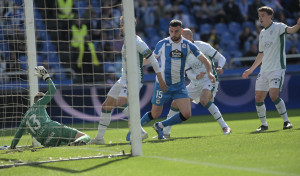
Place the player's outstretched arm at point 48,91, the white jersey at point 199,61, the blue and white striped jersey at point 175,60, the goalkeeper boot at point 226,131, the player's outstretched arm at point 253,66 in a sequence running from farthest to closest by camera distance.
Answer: the white jersey at point 199,61
the player's outstretched arm at point 253,66
the goalkeeper boot at point 226,131
the blue and white striped jersey at point 175,60
the player's outstretched arm at point 48,91

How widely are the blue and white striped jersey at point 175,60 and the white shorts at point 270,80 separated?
6.11 ft

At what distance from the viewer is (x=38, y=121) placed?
9695 millimetres

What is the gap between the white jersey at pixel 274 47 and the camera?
35.1 feet

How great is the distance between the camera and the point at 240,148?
7.58 m

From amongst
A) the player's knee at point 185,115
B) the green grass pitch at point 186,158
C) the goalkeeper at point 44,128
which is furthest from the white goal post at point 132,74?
the goalkeeper at point 44,128

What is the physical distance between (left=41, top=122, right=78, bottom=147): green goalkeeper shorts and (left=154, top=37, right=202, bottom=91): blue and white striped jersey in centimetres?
191

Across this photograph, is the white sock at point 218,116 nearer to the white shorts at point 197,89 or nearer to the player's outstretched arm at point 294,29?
the white shorts at point 197,89

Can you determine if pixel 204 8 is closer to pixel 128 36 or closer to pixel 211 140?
pixel 211 140

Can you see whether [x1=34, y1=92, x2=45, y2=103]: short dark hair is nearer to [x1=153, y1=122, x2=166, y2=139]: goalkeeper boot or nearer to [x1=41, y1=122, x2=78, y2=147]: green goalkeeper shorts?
[x1=41, y1=122, x2=78, y2=147]: green goalkeeper shorts

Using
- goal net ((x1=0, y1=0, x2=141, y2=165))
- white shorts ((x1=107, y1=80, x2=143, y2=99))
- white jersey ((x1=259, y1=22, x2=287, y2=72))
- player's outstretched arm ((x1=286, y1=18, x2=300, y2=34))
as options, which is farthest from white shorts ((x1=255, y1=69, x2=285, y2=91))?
goal net ((x1=0, y1=0, x2=141, y2=165))

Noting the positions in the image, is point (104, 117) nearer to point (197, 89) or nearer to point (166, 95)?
point (166, 95)

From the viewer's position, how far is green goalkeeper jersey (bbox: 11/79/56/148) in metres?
9.67

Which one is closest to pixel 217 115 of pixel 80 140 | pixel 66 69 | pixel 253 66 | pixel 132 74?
pixel 253 66

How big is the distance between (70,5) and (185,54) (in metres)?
10.3
